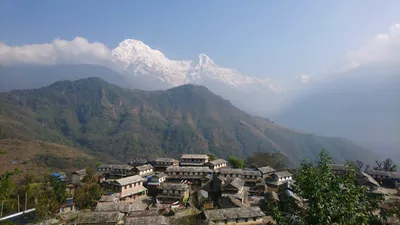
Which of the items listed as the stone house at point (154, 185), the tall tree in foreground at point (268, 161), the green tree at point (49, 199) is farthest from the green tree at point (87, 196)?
the tall tree in foreground at point (268, 161)

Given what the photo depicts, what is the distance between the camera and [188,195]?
45969mm

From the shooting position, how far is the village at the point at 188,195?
33812 millimetres

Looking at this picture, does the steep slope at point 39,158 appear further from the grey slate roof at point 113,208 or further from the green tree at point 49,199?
the grey slate roof at point 113,208

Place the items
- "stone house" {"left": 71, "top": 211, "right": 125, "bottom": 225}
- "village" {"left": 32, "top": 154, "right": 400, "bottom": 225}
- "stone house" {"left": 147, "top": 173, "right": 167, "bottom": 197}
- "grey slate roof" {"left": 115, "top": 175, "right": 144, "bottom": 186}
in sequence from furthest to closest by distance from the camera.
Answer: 1. "stone house" {"left": 147, "top": 173, "right": 167, "bottom": 197}
2. "grey slate roof" {"left": 115, "top": 175, "right": 144, "bottom": 186}
3. "village" {"left": 32, "top": 154, "right": 400, "bottom": 225}
4. "stone house" {"left": 71, "top": 211, "right": 125, "bottom": 225}

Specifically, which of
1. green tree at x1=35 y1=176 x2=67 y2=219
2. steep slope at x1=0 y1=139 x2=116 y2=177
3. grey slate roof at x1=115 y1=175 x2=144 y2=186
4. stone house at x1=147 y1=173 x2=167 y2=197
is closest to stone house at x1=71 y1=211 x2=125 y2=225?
green tree at x1=35 y1=176 x2=67 y2=219

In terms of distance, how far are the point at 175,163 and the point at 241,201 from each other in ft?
98.7

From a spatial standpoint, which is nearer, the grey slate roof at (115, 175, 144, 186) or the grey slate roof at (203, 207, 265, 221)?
the grey slate roof at (203, 207, 265, 221)

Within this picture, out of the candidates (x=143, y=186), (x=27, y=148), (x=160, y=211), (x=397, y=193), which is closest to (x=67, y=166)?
(x=27, y=148)

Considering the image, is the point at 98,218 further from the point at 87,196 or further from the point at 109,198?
the point at 87,196

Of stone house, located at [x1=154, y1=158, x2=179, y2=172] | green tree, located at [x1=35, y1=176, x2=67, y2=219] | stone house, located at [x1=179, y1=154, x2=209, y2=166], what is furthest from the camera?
stone house, located at [x1=179, y1=154, x2=209, y2=166]

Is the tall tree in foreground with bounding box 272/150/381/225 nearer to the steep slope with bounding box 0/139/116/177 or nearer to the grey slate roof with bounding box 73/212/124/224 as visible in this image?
the grey slate roof with bounding box 73/212/124/224

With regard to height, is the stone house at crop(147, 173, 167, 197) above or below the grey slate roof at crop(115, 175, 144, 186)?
below

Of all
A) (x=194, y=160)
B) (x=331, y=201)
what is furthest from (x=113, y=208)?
(x=194, y=160)

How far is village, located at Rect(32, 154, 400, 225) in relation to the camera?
33812mm
